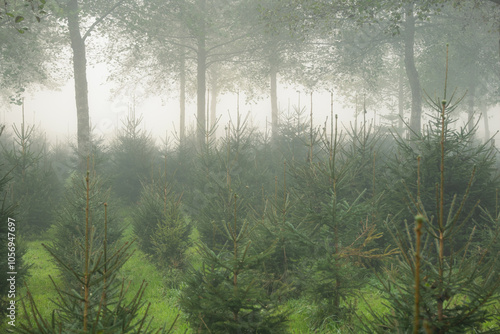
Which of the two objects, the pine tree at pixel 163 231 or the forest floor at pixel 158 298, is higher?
the pine tree at pixel 163 231

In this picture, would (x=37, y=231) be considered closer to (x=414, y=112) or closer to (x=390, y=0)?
(x=390, y=0)

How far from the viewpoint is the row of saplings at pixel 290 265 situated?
8.81 feet

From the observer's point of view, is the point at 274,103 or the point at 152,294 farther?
the point at 274,103

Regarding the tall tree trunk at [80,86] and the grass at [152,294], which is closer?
the grass at [152,294]

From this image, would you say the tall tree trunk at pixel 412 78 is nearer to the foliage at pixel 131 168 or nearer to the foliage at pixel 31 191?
the foliage at pixel 131 168

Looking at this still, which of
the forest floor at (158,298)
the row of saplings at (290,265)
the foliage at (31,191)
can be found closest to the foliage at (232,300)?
the row of saplings at (290,265)

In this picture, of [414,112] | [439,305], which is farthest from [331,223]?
[414,112]

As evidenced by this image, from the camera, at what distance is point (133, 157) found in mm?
14070

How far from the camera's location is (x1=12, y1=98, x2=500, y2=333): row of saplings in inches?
106

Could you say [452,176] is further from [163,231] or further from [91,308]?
[91,308]

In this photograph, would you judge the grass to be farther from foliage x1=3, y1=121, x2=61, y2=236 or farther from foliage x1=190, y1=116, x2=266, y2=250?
foliage x1=190, y1=116, x2=266, y2=250

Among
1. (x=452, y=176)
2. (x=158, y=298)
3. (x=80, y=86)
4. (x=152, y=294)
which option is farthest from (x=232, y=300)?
(x=80, y=86)

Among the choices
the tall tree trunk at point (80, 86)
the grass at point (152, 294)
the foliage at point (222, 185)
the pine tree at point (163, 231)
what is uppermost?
the tall tree trunk at point (80, 86)

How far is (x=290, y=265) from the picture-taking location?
581 centimetres
